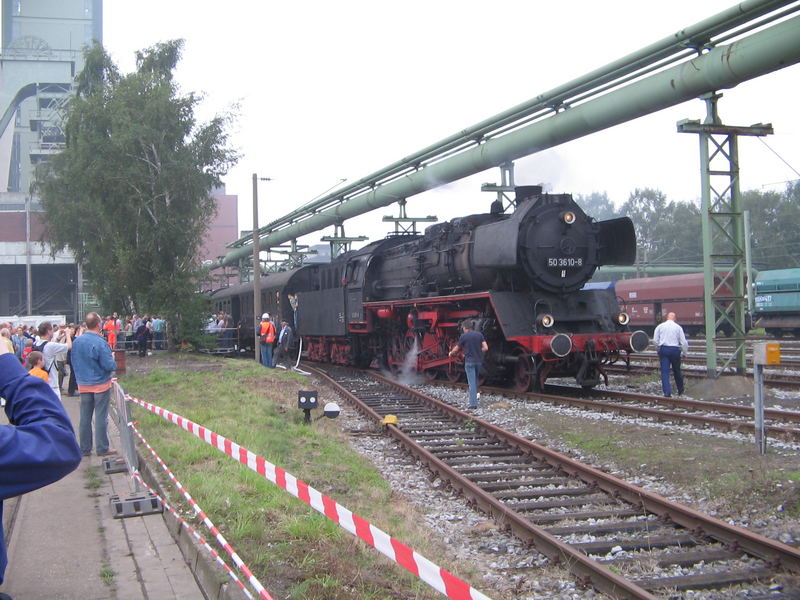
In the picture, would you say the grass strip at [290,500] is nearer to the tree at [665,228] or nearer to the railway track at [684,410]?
the railway track at [684,410]

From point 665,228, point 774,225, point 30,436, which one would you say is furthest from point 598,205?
point 30,436

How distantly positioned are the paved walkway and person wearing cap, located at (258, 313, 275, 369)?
558 inches

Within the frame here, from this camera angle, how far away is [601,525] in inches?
234

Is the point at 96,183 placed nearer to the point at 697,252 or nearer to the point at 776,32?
the point at 776,32

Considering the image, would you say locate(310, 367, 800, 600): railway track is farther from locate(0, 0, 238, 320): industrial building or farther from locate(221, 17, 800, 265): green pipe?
locate(0, 0, 238, 320): industrial building

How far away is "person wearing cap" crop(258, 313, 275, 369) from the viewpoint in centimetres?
2095

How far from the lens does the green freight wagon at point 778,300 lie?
29812mm

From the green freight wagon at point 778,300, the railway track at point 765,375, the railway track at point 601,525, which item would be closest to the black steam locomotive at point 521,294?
the railway track at point 765,375

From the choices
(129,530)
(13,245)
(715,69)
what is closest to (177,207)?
(715,69)

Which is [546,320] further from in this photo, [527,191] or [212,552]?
[212,552]

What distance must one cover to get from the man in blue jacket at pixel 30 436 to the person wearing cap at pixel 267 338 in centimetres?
1882

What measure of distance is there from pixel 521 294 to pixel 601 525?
27.0 ft

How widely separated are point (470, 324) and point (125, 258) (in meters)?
17.3

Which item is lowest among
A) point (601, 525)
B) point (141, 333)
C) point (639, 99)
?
point (601, 525)
